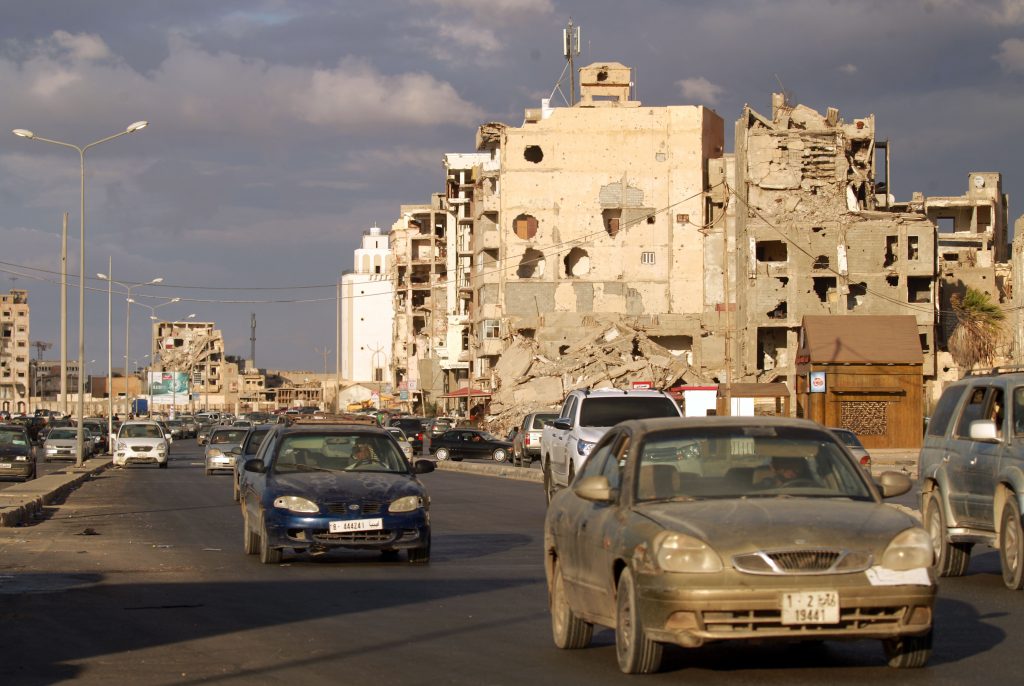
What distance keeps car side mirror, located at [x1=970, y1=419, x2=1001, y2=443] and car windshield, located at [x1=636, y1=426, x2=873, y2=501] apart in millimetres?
4477

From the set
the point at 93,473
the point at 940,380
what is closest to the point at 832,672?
the point at 93,473

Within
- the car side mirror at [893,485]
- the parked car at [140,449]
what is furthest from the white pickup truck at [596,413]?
the parked car at [140,449]

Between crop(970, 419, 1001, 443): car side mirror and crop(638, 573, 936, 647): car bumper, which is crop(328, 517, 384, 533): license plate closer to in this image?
crop(970, 419, 1001, 443): car side mirror

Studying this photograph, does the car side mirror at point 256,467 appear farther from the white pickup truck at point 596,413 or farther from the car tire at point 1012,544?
the car tire at point 1012,544

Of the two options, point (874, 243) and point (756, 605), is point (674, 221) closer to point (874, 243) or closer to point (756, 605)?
point (874, 243)

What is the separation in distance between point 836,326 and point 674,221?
92.8 ft

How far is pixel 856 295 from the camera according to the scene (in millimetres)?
79562

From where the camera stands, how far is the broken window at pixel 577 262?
92250 millimetres

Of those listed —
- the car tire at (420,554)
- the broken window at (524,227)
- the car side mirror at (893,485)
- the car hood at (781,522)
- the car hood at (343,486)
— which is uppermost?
the broken window at (524,227)

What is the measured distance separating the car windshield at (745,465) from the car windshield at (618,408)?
15663 millimetres

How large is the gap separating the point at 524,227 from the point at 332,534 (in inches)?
3063

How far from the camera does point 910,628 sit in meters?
7.93

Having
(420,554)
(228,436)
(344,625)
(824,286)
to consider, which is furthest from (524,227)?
(344,625)

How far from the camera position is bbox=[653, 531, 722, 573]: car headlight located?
305 inches
